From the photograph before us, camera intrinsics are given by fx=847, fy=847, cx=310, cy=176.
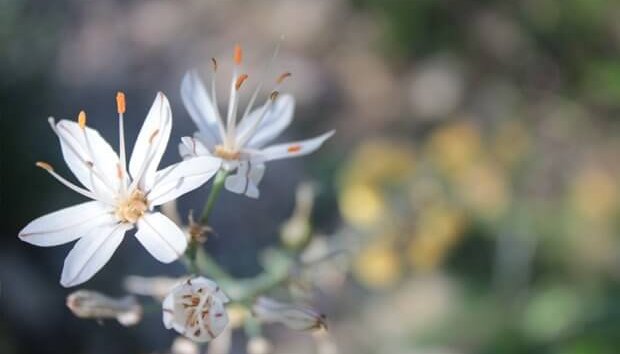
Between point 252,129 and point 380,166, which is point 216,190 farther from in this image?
point 380,166

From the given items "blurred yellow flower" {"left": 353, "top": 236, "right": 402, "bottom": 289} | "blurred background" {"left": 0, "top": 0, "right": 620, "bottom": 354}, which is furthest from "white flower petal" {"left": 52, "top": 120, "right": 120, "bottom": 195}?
"blurred yellow flower" {"left": 353, "top": 236, "right": 402, "bottom": 289}

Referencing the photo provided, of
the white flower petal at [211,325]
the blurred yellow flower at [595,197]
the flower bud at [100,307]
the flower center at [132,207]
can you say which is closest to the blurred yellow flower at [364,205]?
the blurred yellow flower at [595,197]

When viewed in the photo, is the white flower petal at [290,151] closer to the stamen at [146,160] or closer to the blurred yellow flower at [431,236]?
the stamen at [146,160]

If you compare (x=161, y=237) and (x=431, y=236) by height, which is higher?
(x=431, y=236)

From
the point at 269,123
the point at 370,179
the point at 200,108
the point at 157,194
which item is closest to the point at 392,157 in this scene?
the point at 370,179

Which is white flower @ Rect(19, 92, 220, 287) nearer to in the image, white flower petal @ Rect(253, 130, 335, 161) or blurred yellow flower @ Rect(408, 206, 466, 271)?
white flower petal @ Rect(253, 130, 335, 161)

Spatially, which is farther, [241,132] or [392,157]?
[392,157]

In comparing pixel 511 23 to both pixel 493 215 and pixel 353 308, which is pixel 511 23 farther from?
pixel 353 308
